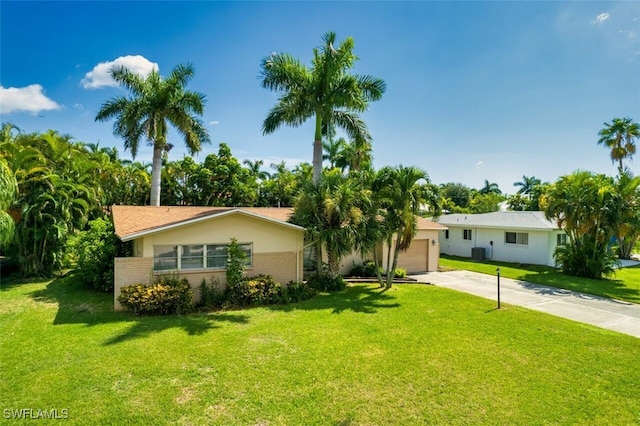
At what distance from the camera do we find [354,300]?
12805 millimetres

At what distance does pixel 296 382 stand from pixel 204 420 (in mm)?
1806

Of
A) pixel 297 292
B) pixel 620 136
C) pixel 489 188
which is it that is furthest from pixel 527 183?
pixel 297 292

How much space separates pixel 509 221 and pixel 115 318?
81.6ft

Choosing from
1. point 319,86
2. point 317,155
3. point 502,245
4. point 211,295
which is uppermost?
point 319,86

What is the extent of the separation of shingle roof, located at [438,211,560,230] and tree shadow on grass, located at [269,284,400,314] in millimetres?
13953

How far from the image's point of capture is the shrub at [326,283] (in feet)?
46.8

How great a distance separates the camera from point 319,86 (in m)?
15.0

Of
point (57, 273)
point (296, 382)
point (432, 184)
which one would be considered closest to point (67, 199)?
point (57, 273)

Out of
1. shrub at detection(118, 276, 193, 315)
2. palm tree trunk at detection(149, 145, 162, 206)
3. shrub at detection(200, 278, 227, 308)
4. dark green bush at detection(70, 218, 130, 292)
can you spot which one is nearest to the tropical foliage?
shrub at detection(200, 278, 227, 308)

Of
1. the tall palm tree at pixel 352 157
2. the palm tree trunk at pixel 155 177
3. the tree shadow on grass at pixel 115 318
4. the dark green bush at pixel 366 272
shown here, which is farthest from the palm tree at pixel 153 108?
the tall palm tree at pixel 352 157

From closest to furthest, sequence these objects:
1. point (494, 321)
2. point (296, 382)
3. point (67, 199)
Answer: point (296, 382)
point (494, 321)
point (67, 199)

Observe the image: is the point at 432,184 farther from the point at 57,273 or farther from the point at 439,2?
the point at 57,273

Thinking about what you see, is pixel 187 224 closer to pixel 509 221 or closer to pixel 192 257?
pixel 192 257

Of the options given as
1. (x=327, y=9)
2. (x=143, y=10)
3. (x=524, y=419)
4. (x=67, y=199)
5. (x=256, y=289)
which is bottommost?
(x=524, y=419)
